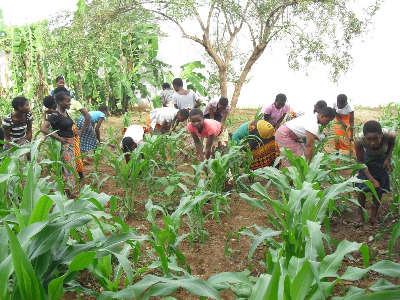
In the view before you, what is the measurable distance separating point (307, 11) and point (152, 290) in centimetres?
829

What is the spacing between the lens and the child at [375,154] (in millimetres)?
3805

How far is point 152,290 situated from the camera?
2.09 metres

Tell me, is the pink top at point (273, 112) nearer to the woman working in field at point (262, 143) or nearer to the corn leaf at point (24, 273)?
the woman working in field at point (262, 143)

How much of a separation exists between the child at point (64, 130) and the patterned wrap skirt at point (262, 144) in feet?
7.56

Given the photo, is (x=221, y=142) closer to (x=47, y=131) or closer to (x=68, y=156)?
(x=68, y=156)

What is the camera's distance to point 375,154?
13.6 ft

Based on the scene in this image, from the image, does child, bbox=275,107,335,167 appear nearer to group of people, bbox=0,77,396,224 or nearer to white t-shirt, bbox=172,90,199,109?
group of people, bbox=0,77,396,224

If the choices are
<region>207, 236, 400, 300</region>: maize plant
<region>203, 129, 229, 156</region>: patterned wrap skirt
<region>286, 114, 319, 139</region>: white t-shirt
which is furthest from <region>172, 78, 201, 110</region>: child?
<region>207, 236, 400, 300</region>: maize plant

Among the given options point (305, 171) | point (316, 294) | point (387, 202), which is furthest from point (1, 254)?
point (387, 202)

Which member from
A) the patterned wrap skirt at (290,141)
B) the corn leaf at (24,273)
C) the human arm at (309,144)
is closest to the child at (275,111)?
the patterned wrap skirt at (290,141)

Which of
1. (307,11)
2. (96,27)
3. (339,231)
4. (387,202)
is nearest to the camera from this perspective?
(339,231)

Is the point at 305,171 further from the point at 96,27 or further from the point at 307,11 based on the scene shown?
the point at 96,27

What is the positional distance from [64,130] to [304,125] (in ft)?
9.44

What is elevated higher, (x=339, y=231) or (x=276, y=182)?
(x=276, y=182)
